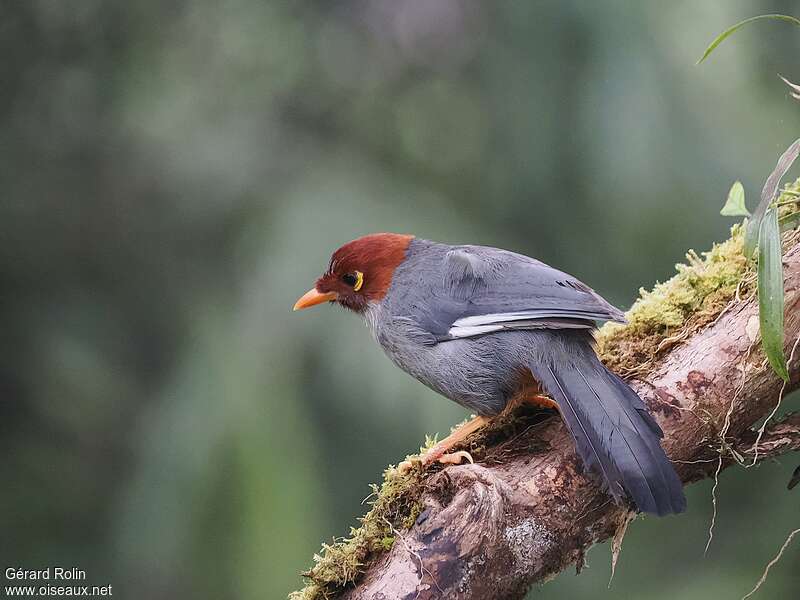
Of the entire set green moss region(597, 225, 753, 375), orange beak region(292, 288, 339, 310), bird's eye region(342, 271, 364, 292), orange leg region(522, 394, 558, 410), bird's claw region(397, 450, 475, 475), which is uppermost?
orange beak region(292, 288, 339, 310)

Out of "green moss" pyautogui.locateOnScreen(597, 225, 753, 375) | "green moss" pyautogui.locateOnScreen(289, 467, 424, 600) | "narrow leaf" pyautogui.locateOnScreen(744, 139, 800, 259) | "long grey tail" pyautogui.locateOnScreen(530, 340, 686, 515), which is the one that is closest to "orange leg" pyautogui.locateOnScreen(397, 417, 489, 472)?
"green moss" pyautogui.locateOnScreen(289, 467, 424, 600)

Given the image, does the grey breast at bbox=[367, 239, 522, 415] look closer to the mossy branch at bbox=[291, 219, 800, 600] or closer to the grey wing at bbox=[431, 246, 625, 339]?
the grey wing at bbox=[431, 246, 625, 339]

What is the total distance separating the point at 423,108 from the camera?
17.1 feet

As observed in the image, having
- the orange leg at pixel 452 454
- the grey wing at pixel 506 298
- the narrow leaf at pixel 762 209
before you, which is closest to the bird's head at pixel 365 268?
the grey wing at pixel 506 298

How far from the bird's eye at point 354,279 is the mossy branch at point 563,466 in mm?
870

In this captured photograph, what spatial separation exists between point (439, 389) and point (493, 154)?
2218 mm

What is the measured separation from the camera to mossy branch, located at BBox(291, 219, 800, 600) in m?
2.53

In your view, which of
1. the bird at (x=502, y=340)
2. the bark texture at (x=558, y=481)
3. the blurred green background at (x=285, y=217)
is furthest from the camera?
the blurred green background at (x=285, y=217)

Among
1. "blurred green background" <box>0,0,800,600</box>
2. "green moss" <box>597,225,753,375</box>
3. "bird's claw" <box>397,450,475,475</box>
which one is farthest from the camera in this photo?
"blurred green background" <box>0,0,800,600</box>

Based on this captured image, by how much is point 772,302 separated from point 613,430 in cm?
56

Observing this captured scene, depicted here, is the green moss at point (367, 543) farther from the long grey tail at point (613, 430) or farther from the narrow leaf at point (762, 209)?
the narrow leaf at point (762, 209)

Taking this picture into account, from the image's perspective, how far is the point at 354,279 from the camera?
370 centimetres

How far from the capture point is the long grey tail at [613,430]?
8.38 ft

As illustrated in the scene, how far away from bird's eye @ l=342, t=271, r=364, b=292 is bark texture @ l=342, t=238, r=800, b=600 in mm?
1001
